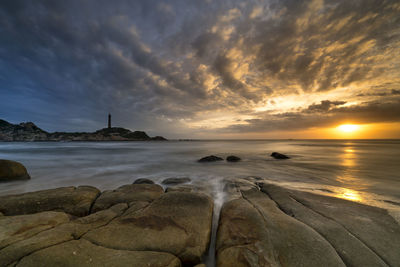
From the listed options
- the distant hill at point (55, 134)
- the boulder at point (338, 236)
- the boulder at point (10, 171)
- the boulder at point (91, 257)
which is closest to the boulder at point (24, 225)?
the boulder at point (91, 257)

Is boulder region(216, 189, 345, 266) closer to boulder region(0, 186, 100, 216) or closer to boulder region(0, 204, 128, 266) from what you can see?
boulder region(0, 204, 128, 266)

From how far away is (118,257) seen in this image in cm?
215

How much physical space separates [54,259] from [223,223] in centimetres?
267

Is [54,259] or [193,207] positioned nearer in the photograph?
[54,259]

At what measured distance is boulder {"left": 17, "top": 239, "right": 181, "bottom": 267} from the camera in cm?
198

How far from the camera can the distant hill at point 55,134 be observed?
279 ft

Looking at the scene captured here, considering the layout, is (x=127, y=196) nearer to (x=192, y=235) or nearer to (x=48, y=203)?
(x=48, y=203)

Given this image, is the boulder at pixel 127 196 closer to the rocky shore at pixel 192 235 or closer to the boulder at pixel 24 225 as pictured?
the rocky shore at pixel 192 235

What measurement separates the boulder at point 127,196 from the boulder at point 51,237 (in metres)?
0.93

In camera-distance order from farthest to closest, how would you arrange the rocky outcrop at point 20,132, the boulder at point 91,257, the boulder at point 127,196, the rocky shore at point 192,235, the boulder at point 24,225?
the rocky outcrop at point 20,132
the boulder at point 127,196
the boulder at point 24,225
the rocky shore at point 192,235
the boulder at point 91,257

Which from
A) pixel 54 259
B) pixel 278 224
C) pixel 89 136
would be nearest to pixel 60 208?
pixel 54 259

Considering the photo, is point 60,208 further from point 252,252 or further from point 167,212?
point 252,252

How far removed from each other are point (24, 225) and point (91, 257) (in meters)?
1.68

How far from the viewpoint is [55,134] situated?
318 feet
